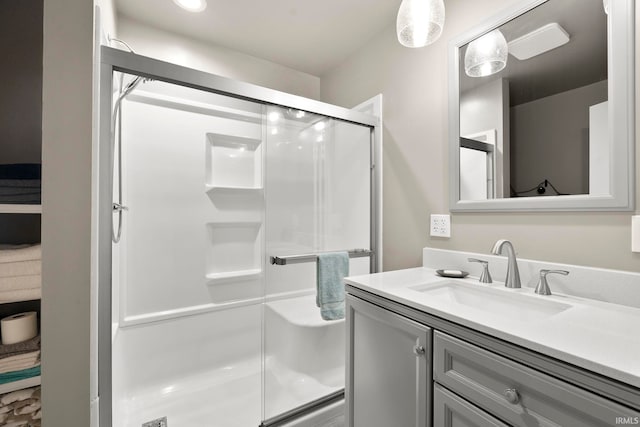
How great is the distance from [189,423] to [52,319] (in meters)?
1.05

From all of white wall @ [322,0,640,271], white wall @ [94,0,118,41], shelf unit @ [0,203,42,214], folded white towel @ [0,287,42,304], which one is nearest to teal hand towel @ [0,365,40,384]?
folded white towel @ [0,287,42,304]

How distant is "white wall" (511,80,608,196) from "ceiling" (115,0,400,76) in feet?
3.45

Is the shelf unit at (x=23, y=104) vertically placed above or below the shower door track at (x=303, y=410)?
above

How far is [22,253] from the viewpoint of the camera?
3.04 ft

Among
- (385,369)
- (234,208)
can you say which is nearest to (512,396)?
(385,369)

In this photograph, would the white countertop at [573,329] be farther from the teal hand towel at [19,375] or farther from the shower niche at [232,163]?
the shower niche at [232,163]

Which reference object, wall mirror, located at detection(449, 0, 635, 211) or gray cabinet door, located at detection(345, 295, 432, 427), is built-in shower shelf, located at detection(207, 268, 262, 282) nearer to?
gray cabinet door, located at detection(345, 295, 432, 427)

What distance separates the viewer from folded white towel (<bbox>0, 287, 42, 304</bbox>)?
0.88 metres

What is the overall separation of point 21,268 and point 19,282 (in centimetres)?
5

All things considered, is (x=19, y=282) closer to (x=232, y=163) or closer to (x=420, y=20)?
(x=232, y=163)

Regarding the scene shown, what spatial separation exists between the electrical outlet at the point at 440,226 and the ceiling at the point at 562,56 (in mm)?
604

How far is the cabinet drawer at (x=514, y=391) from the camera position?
0.56 metres

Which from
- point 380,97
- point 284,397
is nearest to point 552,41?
point 380,97

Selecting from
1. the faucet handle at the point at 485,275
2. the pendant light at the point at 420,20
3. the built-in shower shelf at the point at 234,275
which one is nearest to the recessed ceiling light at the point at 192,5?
the pendant light at the point at 420,20
